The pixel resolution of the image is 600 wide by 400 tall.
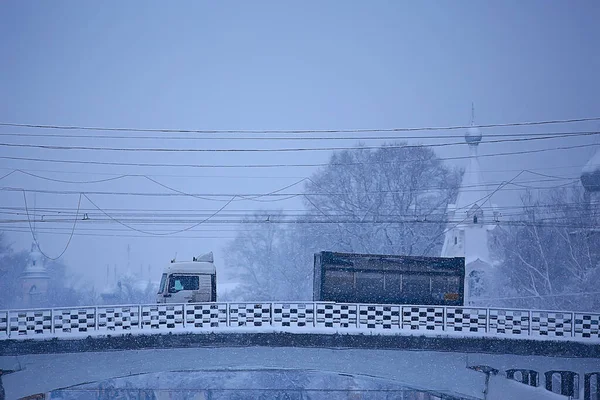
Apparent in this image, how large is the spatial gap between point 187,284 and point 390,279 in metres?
7.51

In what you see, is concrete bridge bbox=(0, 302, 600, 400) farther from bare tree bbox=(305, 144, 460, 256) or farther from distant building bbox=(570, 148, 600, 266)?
distant building bbox=(570, 148, 600, 266)

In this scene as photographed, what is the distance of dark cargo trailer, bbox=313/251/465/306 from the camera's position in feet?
67.9

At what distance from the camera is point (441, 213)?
32500 mm

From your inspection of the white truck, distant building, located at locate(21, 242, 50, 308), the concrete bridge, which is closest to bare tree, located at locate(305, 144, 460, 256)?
the white truck

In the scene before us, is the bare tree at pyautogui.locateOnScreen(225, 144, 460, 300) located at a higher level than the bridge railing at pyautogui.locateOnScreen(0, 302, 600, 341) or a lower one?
higher

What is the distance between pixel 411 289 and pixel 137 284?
49.0m

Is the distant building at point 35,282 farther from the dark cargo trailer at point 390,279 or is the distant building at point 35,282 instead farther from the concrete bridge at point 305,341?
the dark cargo trailer at point 390,279

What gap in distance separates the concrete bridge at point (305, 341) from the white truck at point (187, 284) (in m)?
3.21

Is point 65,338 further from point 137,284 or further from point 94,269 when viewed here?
point 137,284

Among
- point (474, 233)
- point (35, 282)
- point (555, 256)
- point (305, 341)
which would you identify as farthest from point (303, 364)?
point (35, 282)

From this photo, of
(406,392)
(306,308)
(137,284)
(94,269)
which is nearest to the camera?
(306,308)

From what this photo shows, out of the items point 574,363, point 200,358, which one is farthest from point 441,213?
point 200,358

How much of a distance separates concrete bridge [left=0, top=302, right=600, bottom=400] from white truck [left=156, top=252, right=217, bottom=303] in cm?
321

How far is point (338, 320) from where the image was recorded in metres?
17.7
